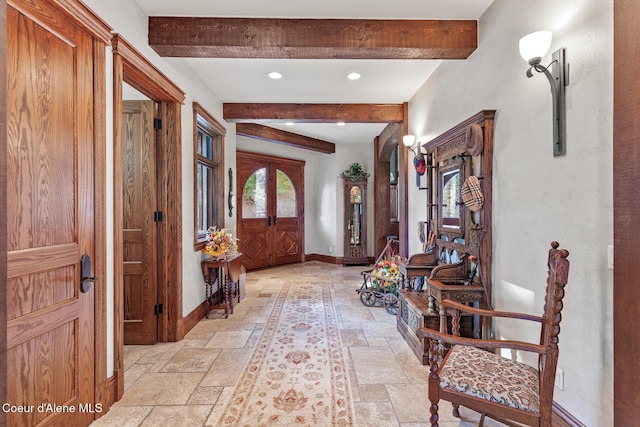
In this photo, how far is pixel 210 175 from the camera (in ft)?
14.9

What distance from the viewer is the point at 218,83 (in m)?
3.92

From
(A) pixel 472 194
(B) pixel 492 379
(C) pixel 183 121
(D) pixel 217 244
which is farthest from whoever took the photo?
(D) pixel 217 244

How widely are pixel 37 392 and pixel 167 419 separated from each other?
71cm

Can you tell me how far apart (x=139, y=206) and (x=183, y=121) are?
0.96m

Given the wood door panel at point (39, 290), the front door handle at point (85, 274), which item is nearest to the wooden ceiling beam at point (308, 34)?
the front door handle at point (85, 274)

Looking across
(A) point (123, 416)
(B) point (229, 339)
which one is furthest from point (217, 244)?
(A) point (123, 416)

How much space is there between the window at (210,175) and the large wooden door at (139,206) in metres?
0.91

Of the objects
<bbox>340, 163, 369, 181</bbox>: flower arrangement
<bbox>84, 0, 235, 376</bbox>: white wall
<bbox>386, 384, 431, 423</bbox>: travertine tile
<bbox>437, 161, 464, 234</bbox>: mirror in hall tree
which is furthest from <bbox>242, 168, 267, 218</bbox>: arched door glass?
<bbox>386, 384, 431, 423</bbox>: travertine tile

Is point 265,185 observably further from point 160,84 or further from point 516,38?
point 516,38

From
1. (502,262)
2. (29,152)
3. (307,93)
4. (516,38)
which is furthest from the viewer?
(307,93)

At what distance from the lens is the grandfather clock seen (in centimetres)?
755

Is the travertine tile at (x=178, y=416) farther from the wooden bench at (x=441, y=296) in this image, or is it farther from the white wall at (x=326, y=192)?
the white wall at (x=326, y=192)

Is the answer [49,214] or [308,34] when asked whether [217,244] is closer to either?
[49,214]

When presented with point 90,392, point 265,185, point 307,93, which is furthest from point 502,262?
point 265,185
